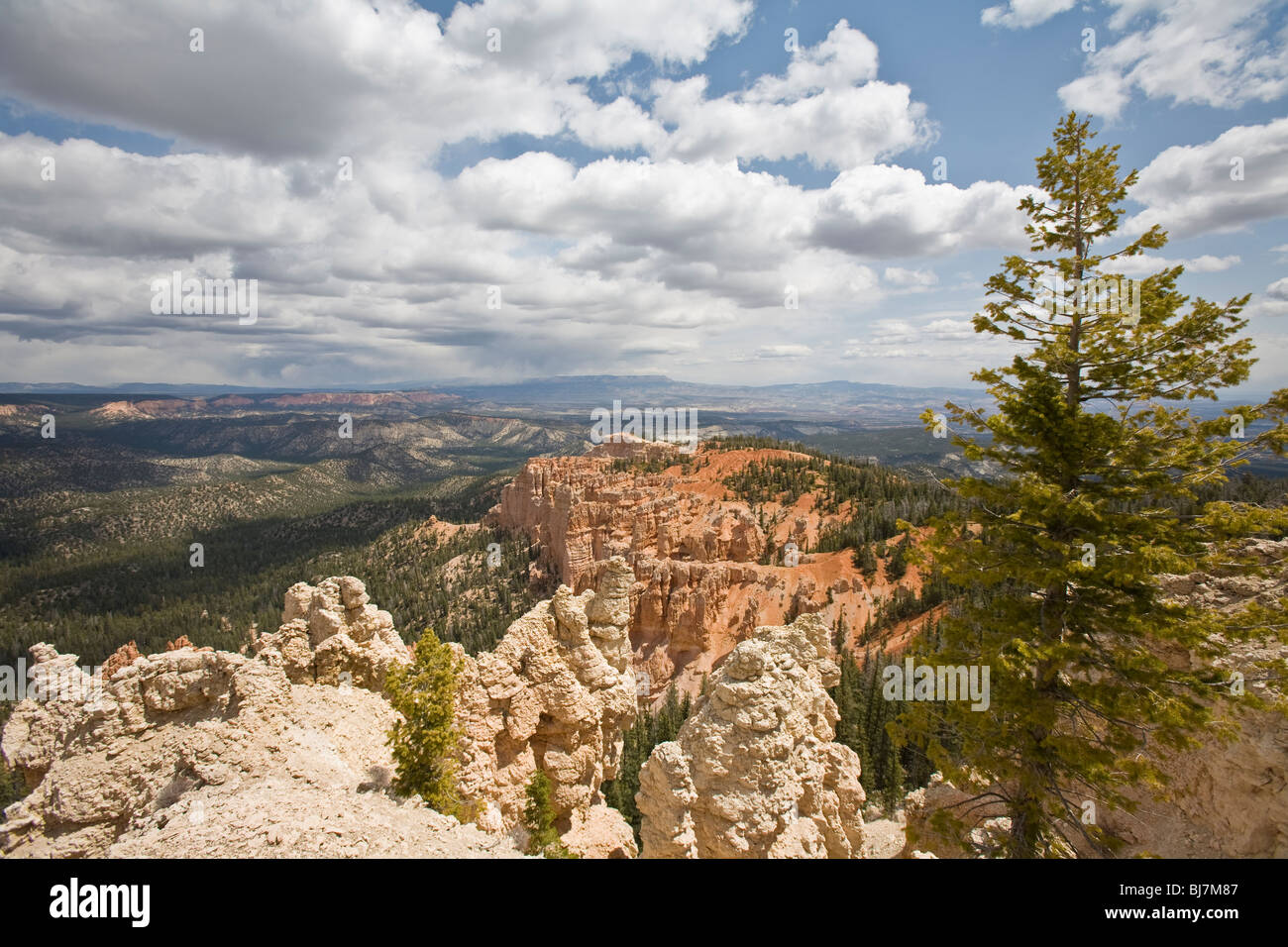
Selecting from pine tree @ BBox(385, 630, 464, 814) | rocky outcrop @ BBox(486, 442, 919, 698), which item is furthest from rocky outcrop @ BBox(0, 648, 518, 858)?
rocky outcrop @ BBox(486, 442, 919, 698)

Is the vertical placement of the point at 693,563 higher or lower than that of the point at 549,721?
lower

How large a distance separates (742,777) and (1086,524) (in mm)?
8745

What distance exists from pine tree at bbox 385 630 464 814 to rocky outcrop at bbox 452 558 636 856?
112 centimetres

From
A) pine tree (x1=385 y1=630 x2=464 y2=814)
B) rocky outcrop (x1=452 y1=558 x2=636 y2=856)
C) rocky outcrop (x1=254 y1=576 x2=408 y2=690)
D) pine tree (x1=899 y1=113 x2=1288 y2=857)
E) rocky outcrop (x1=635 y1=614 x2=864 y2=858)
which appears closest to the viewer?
pine tree (x1=899 y1=113 x2=1288 y2=857)

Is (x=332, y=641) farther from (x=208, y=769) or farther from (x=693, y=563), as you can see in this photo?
(x=693, y=563)

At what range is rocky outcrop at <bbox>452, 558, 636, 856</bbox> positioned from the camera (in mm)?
14273

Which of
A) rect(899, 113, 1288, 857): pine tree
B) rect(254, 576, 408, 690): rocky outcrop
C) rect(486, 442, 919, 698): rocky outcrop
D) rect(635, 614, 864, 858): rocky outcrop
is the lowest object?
rect(486, 442, 919, 698): rocky outcrop

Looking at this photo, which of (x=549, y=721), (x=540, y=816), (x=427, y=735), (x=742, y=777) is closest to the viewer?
(x=427, y=735)

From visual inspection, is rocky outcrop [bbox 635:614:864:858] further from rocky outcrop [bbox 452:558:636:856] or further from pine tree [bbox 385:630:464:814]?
pine tree [bbox 385:630:464:814]

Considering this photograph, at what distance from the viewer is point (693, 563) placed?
61812 millimetres

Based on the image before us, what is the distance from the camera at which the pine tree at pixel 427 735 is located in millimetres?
11766

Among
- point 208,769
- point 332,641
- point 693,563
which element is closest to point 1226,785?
point 208,769
